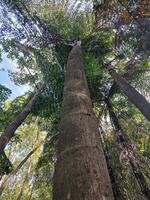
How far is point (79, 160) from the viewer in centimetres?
152

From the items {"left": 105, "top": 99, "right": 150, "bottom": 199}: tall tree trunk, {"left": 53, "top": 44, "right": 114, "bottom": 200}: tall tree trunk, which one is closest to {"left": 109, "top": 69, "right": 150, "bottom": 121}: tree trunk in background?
{"left": 105, "top": 99, "right": 150, "bottom": 199}: tall tree trunk

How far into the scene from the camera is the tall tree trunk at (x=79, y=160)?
128 cm

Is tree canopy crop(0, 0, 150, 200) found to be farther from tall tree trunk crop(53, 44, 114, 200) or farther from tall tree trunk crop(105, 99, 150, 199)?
tall tree trunk crop(53, 44, 114, 200)

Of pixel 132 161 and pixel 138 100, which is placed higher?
pixel 138 100

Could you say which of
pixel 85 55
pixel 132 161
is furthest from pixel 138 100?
pixel 85 55

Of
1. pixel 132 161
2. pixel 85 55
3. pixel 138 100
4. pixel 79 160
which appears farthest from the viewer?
pixel 85 55

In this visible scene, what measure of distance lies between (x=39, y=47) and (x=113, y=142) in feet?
20.3

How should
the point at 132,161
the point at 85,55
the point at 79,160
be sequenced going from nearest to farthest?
the point at 79,160 < the point at 132,161 < the point at 85,55

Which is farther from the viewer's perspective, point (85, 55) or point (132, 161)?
point (85, 55)

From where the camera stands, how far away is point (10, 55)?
514 inches

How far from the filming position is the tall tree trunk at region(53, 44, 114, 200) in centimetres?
128

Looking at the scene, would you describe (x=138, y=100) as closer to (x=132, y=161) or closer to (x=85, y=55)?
(x=132, y=161)

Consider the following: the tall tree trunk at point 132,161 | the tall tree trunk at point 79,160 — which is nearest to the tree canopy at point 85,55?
the tall tree trunk at point 132,161

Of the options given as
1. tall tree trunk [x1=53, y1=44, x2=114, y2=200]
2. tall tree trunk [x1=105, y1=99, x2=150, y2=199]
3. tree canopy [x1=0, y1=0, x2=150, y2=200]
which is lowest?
tall tree trunk [x1=53, y1=44, x2=114, y2=200]
